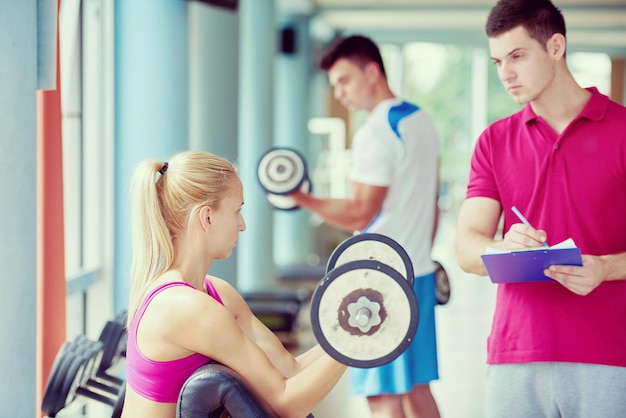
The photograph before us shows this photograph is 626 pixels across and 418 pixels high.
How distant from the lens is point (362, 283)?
1.61 m

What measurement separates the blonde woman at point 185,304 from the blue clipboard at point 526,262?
434 mm

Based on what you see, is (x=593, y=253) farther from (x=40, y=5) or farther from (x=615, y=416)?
(x=40, y=5)

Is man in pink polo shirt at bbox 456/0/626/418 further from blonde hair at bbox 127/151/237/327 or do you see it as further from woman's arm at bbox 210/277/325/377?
blonde hair at bbox 127/151/237/327

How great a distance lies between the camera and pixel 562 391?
6.56 ft

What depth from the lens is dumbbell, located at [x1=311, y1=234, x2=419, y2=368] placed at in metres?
1.59

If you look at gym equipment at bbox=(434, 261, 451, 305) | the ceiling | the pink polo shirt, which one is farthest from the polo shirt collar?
the ceiling

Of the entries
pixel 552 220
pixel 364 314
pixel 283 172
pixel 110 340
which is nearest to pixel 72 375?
pixel 110 340

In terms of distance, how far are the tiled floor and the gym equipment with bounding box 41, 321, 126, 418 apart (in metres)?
1.82

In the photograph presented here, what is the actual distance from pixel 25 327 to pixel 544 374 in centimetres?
137

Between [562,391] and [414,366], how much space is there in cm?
97

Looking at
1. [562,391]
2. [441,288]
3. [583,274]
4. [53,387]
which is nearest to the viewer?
[583,274]

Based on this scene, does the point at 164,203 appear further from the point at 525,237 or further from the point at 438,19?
the point at 438,19

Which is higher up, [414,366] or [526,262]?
[526,262]

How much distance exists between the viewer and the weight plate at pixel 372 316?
1.59 m
